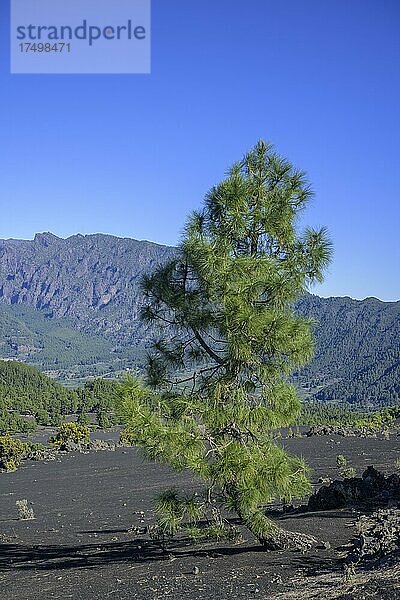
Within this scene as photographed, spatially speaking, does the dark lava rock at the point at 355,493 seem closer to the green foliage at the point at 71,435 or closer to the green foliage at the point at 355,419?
the green foliage at the point at 355,419

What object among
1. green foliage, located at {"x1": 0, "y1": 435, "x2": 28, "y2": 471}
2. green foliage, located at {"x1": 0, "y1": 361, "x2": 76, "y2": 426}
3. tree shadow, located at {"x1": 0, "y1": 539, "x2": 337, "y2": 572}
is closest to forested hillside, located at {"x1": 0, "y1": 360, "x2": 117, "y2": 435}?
green foliage, located at {"x1": 0, "y1": 361, "x2": 76, "y2": 426}

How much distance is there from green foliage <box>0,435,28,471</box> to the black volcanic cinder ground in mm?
12404

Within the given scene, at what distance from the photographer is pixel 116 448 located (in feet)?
143

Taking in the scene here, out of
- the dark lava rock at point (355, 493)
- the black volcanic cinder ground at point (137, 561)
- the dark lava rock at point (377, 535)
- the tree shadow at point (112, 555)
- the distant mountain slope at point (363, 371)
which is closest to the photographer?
the black volcanic cinder ground at point (137, 561)

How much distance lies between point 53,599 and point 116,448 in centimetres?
3478

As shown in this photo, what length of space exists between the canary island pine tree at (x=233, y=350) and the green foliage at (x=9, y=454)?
86.4 feet

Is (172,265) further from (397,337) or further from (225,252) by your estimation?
(397,337)

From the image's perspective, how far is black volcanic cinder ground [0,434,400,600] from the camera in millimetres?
8961

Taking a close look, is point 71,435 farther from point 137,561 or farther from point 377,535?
point 377,535

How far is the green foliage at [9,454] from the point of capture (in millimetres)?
35150

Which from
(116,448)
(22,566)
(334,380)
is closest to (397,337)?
(334,380)

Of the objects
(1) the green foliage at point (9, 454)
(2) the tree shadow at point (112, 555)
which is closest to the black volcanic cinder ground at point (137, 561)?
(2) the tree shadow at point (112, 555)

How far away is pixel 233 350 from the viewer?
10.3 m

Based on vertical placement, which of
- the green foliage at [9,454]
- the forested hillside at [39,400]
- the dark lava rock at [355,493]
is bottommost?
the green foliage at [9,454]
